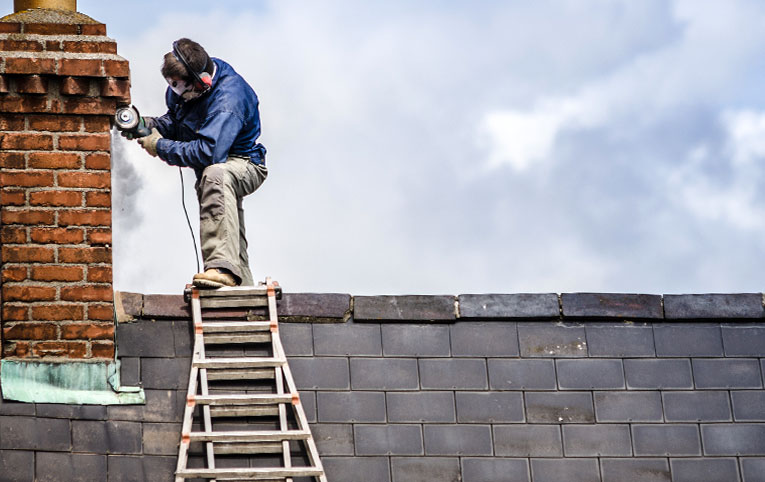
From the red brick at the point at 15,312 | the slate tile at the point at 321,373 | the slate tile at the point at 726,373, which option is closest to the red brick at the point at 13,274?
the red brick at the point at 15,312

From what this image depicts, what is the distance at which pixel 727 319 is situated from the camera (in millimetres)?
7145

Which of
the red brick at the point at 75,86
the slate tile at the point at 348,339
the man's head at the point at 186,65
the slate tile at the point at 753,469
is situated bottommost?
the slate tile at the point at 753,469

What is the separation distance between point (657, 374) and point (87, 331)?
11.2ft

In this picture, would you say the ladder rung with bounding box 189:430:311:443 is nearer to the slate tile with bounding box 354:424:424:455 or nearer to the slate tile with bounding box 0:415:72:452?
the slate tile with bounding box 354:424:424:455

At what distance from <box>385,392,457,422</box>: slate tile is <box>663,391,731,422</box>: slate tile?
1.33 meters

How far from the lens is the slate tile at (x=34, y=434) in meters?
6.22

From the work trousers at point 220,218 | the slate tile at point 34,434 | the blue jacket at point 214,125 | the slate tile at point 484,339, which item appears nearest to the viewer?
the slate tile at point 34,434

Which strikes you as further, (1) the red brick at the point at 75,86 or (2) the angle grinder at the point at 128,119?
(2) the angle grinder at the point at 128,119

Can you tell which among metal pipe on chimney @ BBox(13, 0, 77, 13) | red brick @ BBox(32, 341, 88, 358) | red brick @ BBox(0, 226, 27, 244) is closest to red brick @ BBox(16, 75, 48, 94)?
metal pipe on chimney @ BBox(13, 0, 77, 13)

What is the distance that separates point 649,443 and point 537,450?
0.68 m

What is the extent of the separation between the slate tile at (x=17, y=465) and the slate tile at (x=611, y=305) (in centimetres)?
325

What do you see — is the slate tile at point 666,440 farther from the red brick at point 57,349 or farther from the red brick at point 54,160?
the red brick at point 54,160

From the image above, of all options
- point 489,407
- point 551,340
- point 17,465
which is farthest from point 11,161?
point 551,340

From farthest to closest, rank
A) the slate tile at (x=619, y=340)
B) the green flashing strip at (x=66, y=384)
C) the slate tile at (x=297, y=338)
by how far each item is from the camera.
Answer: the slate tile at (x=619, y=340)
the slate tile at (x=297, y=338)
the green flashing strip at (x=66, y=384)
